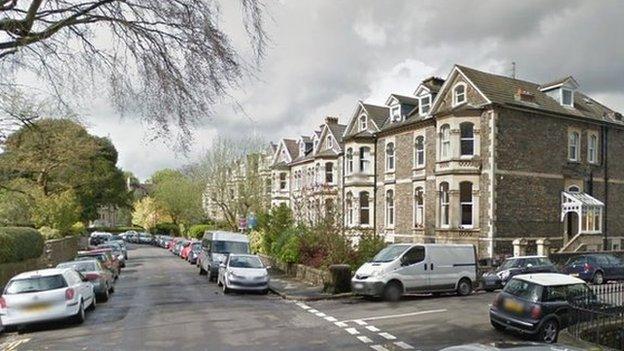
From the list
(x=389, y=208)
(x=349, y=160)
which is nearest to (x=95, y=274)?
(x=389, y=208)

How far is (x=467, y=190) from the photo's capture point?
27.5 m

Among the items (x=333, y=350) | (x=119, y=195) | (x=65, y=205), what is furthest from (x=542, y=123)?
(x=119, y=195)

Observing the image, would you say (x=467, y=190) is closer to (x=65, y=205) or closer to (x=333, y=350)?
(x=333, y=350)

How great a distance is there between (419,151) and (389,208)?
193 inches

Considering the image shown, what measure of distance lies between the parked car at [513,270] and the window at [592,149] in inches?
498

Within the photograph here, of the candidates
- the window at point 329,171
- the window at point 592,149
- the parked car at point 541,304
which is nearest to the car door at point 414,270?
the parked car at point 541,304

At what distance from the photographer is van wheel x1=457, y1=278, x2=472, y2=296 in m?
17.8

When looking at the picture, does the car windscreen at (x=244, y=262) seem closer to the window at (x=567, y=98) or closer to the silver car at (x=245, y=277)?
the silver car at (x=245, y=277)

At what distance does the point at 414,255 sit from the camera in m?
17.0

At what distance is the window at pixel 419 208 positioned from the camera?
3058cm

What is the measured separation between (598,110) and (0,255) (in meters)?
35.2

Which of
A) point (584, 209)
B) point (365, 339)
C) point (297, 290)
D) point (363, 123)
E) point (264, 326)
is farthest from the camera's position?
point (363, 123)

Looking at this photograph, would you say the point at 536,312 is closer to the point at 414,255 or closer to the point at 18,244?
the point at 414,255

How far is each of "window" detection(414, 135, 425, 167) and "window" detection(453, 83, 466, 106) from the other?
3.37 m
